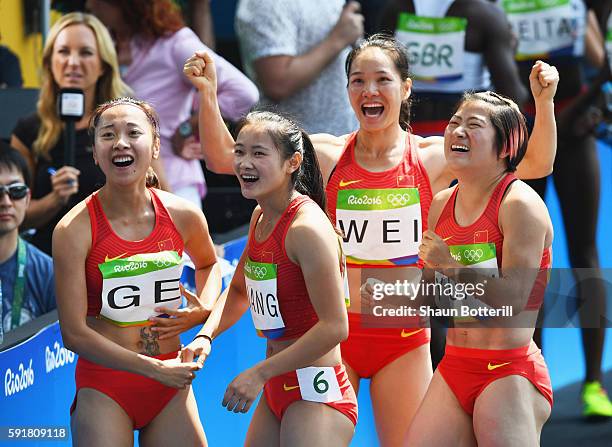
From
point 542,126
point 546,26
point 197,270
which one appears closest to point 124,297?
point 197,270

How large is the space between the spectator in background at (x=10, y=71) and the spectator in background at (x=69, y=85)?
1.11m

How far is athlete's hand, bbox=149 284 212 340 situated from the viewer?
4027 mm

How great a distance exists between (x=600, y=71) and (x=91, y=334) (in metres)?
4.19

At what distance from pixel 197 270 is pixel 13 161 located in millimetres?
1364

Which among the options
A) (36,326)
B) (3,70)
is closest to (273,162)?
(36,326)

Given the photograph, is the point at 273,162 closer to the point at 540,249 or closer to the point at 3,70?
the point at 540,249

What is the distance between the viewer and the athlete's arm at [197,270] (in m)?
4.05

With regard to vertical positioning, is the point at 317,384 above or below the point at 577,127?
above

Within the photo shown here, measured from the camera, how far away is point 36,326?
174 inches

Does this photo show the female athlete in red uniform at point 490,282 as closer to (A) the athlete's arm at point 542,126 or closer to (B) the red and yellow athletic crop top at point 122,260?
(A) the athlete's arm at point 542,126

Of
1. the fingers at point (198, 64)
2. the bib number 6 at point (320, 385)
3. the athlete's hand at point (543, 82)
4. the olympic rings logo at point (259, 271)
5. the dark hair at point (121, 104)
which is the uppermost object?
the athlete's hand at point (543, 82)

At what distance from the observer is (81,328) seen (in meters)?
3.89

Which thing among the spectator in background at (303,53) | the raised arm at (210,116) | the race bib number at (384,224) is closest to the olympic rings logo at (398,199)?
the race bib number at (384,224)

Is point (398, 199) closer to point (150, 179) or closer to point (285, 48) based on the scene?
point (150, 179)
